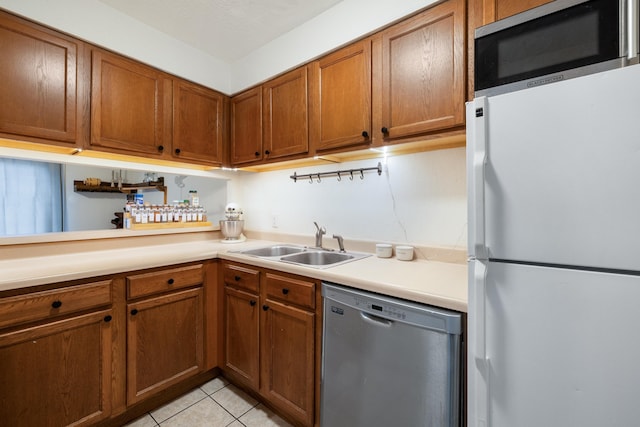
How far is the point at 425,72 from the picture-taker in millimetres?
1369

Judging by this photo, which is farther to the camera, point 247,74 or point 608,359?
point 247,74

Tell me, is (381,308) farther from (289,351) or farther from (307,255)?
(307,255)

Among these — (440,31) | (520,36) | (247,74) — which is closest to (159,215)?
(247,74)

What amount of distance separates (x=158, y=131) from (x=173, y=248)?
2.87 feet

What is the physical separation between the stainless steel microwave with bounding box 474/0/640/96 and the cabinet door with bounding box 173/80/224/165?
6.50 ft

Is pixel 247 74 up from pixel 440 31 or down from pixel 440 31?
up

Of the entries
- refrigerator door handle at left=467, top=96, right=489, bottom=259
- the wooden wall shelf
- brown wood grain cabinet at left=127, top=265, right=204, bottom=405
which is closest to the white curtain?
the wooden wall shelf

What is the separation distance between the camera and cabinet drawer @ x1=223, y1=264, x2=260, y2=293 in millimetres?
1681

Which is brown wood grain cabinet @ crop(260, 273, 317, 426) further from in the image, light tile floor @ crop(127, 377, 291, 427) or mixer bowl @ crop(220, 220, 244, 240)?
mixer bowl @ crop(220, 220, 244, 240)

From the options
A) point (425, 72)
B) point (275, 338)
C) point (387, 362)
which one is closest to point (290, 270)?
point (275, 338)

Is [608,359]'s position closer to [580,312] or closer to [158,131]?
[580,312]

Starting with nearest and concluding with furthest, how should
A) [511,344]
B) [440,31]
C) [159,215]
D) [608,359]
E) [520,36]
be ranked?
[608,359], [511,344], [520,36], [440,31], [159,215]

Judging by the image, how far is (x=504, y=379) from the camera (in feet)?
2.68

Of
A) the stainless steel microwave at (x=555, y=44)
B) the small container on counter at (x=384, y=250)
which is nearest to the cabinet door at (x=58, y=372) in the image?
the small container on counter at (x=384, y=250)
